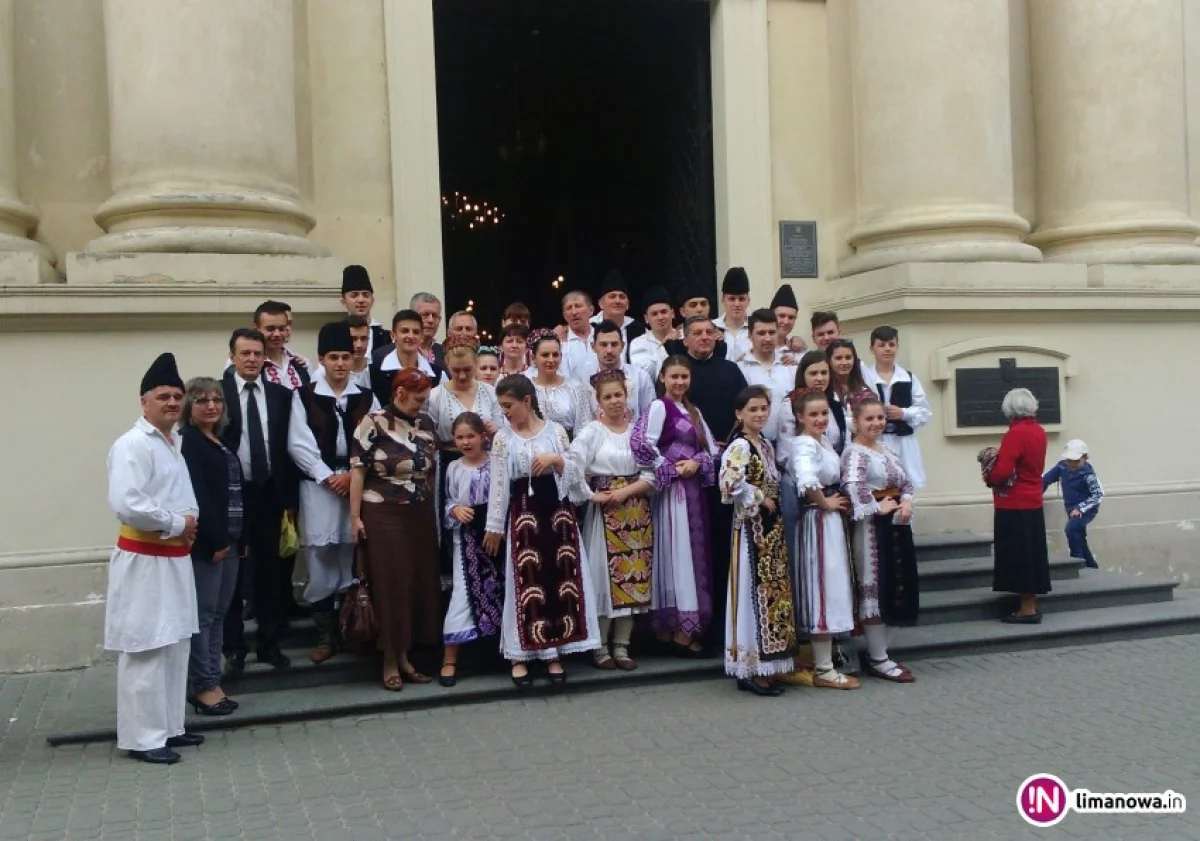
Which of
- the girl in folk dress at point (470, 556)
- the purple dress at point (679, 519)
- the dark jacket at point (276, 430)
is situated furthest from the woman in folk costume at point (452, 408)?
the purple dress at point (679, 519)

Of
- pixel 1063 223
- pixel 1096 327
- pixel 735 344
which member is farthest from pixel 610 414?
pixel 1063 223

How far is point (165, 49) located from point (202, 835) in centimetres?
579

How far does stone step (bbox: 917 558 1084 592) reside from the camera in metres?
8.62

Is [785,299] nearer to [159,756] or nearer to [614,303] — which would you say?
[614,303]

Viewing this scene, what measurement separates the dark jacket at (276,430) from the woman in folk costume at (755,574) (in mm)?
2546

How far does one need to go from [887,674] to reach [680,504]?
1.63m

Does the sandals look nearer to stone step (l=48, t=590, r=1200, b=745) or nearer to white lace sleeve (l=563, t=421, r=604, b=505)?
stone step (l=48, t=590, r=1200, b=745)

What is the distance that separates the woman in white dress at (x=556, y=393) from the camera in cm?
726

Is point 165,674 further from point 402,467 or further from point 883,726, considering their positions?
point 883,726

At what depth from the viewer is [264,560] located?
6770 mm

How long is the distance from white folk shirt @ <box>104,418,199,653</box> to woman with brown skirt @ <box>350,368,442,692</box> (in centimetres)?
108

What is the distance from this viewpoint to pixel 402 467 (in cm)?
666

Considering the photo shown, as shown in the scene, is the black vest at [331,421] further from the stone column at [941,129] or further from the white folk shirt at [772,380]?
the stone column at [941,129]

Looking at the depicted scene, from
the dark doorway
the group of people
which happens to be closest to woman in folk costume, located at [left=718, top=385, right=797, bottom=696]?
the group of people
